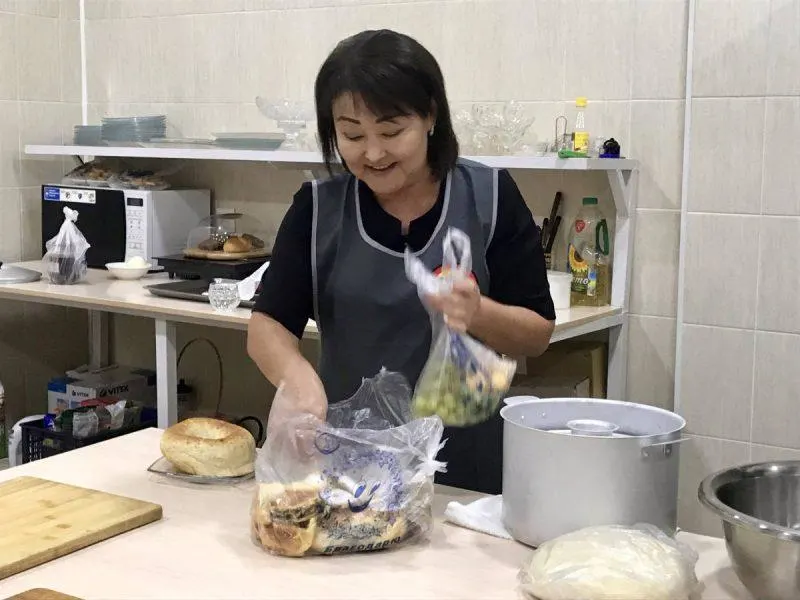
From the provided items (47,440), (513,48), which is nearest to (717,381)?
(513,48)

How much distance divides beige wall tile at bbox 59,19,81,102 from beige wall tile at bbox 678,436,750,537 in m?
2.69

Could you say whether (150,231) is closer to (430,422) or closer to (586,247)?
(586,247)

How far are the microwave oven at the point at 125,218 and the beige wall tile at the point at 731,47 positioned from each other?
1804 millimetres

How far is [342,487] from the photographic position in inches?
51.4

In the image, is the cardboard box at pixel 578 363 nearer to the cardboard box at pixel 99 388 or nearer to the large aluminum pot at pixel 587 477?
the cardboard box at pixel 99 388

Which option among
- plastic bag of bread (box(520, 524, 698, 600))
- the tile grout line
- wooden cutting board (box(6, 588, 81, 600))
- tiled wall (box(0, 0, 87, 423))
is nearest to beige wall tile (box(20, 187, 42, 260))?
tiled wall (box(0, 0, 87, 423))

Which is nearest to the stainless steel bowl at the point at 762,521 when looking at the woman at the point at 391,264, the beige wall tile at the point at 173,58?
the woman at the point at 391,264

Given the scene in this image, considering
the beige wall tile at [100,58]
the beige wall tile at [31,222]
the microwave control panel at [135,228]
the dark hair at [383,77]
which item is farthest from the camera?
the beige wall tile at [100,58]

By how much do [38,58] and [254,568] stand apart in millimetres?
3152

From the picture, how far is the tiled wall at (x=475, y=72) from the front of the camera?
2889 millimetres

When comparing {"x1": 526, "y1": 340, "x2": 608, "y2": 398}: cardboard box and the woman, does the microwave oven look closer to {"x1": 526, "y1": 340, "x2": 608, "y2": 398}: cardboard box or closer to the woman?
{"x1": 526, "y1": 340, "x2": 608, "y2": 398}: cardboard box

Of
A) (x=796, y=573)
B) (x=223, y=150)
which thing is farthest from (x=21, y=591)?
(x=223, y=150)

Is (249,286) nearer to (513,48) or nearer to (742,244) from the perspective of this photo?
(513,48)

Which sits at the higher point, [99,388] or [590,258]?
[590,258]
